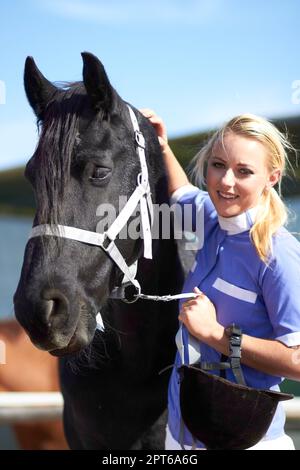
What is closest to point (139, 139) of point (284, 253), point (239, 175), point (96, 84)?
point (96, 84)

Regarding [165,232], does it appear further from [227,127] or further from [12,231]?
[12,231]

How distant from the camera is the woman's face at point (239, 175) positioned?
72.9 inches

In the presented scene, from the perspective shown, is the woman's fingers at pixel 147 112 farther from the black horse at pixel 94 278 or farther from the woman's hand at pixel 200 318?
the woman's hand at pixel 200 318

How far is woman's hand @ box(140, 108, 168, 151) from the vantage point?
2.27 m

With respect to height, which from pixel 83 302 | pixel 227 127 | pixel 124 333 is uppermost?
pixel 227 127

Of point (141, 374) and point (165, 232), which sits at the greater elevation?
point (165, 232)

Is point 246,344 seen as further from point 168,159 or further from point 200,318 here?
point 168,159

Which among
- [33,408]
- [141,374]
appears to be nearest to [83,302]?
[141,374]

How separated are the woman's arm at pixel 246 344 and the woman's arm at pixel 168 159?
1.86ft
